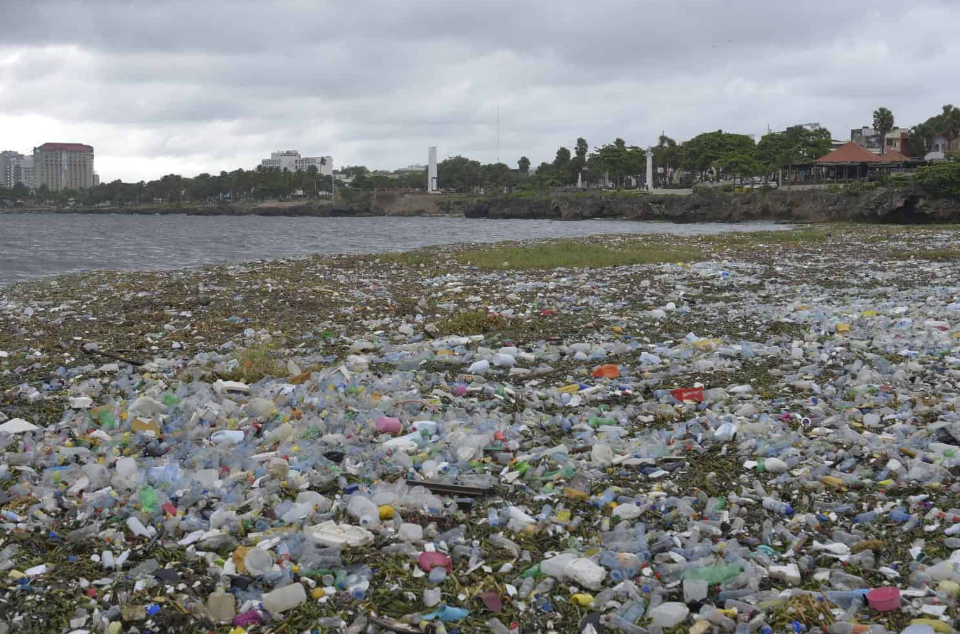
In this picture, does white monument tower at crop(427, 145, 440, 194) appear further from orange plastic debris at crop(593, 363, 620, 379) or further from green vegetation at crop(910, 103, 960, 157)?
orange plastic debris at crop(593, 363, 620, 379)

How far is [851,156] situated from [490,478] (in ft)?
255

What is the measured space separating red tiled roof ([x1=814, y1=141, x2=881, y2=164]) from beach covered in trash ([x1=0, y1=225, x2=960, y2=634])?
70.1 meters

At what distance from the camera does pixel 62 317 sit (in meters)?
10.4

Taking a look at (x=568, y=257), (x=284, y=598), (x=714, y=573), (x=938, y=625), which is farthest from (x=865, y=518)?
(x=568, y=257)

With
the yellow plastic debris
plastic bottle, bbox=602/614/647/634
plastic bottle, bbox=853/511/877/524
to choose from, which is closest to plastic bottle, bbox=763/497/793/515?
plastic bottle, bbox=853/511/877/524

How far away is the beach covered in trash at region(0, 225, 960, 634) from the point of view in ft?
9.39

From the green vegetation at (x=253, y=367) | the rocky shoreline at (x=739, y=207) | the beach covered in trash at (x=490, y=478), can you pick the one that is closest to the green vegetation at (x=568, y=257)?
the beach covered in trash at (x=490, y=478)

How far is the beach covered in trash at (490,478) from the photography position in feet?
9.39

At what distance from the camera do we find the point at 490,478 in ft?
13.2

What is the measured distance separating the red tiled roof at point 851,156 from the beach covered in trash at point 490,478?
7014 centimetres

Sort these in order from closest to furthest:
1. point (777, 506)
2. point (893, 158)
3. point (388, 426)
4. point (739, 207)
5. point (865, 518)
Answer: point (865, 518)
point (777, 506)
point (388, 426)
point (739, 207)
point (893, 158)

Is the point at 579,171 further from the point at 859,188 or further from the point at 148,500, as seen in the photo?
the point at 148,500

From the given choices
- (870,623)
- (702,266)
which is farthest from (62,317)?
(702,266)

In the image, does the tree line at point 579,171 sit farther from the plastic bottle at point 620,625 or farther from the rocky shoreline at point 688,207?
the plastic bottle at point 620,625
